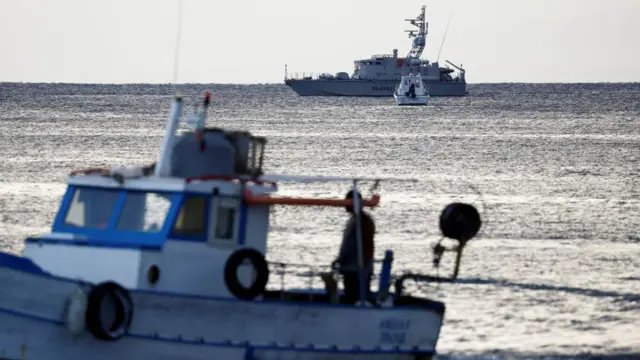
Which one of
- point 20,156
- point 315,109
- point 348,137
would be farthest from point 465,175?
point 315,109

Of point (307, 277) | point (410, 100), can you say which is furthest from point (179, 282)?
point (410, 100)

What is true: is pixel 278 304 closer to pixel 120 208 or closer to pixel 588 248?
pixel 120 208

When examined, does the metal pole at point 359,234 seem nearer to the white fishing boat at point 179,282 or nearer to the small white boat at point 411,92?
the white fishing boat at point 179,282

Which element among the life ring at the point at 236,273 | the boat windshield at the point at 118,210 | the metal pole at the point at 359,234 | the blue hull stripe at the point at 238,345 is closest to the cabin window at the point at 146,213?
the boat windshield at the point at 118,210

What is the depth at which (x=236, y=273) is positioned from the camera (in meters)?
21.7

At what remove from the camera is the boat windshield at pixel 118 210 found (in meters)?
21.8

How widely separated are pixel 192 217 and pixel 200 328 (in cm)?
162

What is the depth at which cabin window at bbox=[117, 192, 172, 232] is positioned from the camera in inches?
857

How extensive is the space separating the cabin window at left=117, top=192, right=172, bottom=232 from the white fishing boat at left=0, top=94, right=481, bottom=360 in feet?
0.04

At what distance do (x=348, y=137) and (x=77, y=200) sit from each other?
94.4m

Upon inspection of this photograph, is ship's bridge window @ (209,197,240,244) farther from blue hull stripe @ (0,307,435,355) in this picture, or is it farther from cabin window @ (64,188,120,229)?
blue hull stripe @ (0,307,435,355)

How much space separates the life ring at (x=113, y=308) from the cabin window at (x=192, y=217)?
1.48m

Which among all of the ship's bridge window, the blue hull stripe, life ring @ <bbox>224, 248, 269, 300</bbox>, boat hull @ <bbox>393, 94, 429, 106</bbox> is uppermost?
boat hull @ <bbox>393, 94, 429, 106</bbox>

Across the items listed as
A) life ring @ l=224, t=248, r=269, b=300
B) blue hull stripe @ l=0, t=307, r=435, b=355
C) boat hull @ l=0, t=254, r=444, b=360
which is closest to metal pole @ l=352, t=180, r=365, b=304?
boat hull @ l=0, t=254, r=444, b=360
